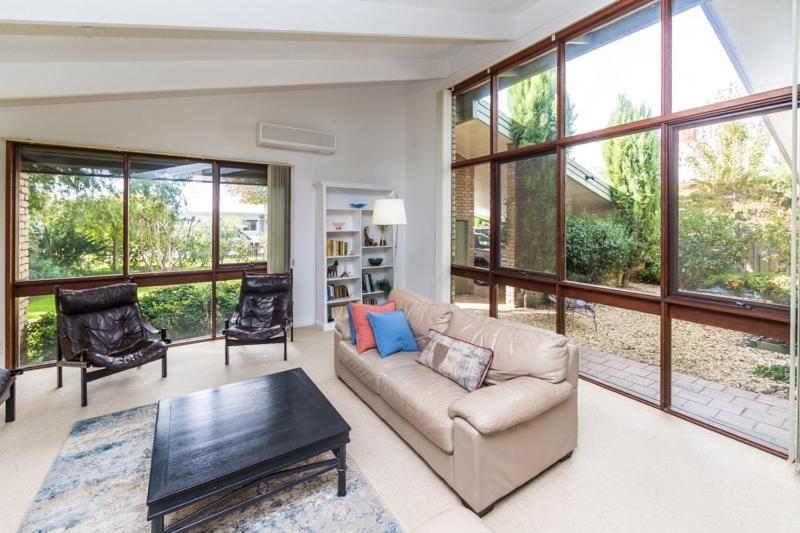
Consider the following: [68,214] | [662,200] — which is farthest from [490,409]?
[68,214]

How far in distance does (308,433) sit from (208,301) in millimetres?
3557

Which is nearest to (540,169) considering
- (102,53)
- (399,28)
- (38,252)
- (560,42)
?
(560,42)

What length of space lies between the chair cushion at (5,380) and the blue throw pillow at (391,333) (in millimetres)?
2659

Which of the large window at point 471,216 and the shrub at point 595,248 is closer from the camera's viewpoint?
the shrub at point 595,248

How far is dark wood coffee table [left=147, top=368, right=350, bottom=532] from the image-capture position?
1.60m

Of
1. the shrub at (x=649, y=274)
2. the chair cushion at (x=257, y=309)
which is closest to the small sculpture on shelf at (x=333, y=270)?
the chair cushion at (x=257, y=309)

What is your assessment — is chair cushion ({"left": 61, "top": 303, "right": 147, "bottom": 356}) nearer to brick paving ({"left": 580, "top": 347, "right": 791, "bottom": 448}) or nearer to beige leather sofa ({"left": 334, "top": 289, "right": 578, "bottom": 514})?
beige leather sofa ({"left": 334, "top": 289, "right": 578, "bottom": 514})

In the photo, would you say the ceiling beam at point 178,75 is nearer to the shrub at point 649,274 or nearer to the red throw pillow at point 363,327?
the red throw pillow at point 363,327

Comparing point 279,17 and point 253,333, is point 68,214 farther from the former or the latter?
point 279,17

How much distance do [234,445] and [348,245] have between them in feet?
13.8

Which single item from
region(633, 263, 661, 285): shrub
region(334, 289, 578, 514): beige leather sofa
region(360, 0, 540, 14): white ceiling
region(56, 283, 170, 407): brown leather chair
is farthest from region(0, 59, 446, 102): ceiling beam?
region(633, 263, 661, 285): shrub

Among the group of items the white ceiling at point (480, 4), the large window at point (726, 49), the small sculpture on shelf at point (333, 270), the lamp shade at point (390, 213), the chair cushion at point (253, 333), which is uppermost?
the white ceiling at point (480, 4)

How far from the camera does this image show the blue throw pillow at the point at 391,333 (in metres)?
3.01

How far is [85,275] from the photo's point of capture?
160 inches
